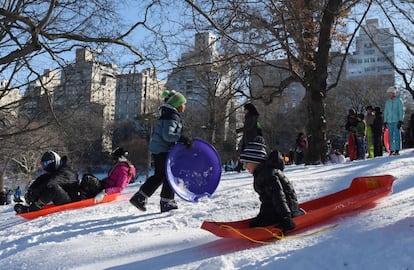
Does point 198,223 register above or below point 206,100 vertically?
below

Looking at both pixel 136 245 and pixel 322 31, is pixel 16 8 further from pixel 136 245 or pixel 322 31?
pixel 322 31

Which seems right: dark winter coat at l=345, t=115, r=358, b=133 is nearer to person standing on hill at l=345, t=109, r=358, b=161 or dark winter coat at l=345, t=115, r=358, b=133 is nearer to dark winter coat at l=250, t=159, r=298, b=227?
person standing on hill at l=345, t=109, r=358, b=161

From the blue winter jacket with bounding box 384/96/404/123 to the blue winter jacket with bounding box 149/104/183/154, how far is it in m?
7.30

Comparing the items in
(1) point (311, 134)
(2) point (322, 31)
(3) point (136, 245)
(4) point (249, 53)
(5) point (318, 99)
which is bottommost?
(3) point (136, 245)

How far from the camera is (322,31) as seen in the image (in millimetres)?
12703

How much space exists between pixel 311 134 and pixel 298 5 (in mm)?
4776

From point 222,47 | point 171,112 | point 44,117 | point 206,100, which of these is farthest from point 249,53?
point 206,100

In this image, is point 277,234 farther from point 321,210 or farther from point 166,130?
point 166,130

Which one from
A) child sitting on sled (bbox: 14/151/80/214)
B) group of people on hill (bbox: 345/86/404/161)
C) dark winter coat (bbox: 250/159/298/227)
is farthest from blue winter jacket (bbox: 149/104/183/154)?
group of people on hill (bbox: 345/86/404/161)

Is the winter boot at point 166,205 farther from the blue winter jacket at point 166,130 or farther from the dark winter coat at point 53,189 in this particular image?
the dark winter coat at point 53,189

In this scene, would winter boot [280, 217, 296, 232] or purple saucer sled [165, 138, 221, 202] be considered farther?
purple saucer sled [165, 138, 221, 202]

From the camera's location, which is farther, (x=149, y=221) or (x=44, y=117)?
(x=44, y=117)

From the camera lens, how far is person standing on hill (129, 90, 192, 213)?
5168 millimetres

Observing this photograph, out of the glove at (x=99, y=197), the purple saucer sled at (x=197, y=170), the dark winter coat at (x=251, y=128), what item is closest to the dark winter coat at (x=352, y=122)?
the dark winter coat at (x=251, y=128)
